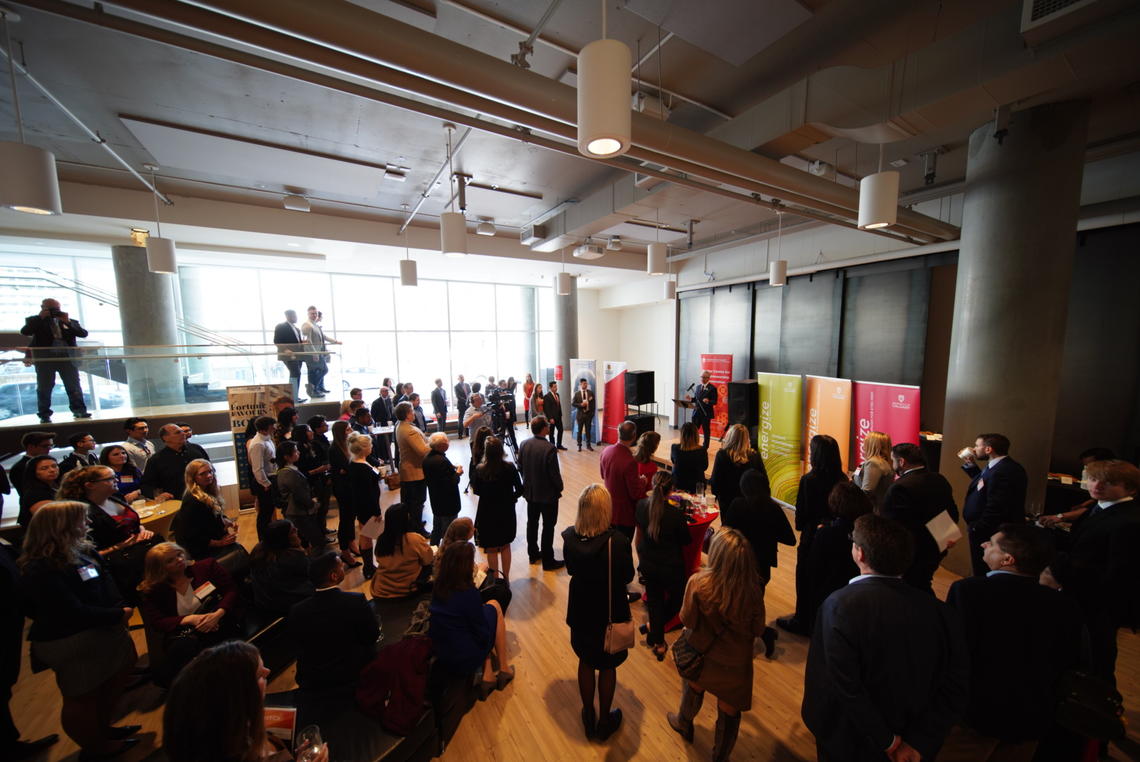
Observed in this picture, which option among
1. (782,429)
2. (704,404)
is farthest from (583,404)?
(782,429)

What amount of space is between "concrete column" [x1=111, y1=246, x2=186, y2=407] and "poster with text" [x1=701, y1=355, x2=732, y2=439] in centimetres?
Answer: 891

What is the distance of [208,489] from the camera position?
324cm

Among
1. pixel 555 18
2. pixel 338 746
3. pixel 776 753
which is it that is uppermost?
pixel 555 18

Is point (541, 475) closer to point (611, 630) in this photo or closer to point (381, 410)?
point (611, 630)

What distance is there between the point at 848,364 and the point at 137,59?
8919mm

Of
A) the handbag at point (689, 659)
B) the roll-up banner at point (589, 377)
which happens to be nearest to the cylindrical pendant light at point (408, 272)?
the roll-up banner at point (589, 377)

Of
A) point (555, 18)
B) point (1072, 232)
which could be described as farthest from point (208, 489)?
point (1072, 232)

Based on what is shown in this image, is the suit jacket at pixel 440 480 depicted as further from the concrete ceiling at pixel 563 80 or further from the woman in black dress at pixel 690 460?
the concrete ceiling at pixel 563 80

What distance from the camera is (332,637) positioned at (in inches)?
80.4

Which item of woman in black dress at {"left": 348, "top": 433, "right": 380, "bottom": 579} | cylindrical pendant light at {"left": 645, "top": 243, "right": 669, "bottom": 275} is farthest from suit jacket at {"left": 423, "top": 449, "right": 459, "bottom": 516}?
cylindrical pendant light at {"left": 645, "top": 243, "right": 669, "bottom": 275}

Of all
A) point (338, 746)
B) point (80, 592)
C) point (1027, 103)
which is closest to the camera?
point (338, 746)

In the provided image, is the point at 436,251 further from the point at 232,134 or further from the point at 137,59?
the point at 137,59

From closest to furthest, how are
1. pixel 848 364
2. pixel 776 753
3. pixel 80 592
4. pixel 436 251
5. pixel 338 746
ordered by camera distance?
pixel 338 746, pixel 80 592, pixel 776 753, pixel 848 364, pixel 436 251

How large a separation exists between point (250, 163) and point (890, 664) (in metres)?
6.31
